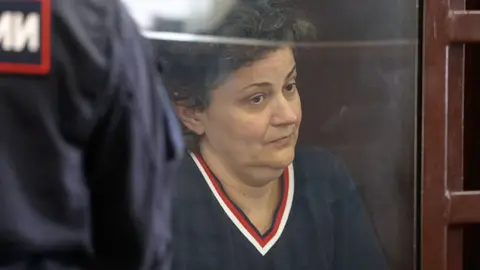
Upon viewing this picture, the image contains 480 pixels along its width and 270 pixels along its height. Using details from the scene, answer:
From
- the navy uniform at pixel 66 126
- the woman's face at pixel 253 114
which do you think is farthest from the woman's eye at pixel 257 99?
the navy uniform at pixel 66 126

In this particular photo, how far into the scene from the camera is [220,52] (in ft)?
2.82

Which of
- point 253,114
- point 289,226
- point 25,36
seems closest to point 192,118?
point 253,114

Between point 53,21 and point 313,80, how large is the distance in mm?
444

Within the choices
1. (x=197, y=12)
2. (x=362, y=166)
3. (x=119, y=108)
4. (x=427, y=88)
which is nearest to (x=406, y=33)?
(x=427, y=88)

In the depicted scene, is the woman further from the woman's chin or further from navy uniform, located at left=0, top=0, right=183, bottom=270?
navy uniform, located at left=0, top=0, right=183, bottom=270

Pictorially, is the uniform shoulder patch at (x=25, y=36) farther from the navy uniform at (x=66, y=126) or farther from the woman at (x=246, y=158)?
the woman at (x=246, y=158)

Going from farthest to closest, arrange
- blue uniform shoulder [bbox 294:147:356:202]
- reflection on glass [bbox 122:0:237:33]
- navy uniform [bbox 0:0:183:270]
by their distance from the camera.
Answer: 1. blue uniform shoulder [bbox 294:147:356:202]
2. reflection on glass [bbox 122:0:237:33]
3. navy uniform [bbox 0:0:183:270]

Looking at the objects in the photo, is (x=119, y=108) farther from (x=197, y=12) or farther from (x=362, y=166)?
(x=362, y=166)

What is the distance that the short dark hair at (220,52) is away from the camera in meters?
0.84

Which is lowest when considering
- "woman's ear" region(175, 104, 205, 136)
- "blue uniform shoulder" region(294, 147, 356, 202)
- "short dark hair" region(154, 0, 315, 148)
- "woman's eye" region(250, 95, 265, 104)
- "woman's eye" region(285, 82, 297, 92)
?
"blue uniform shoulder" region(294, 147, 356, 202)

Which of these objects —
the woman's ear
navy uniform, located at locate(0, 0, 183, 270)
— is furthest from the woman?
navy uniform, located at locate(0, 0, 183, 270)

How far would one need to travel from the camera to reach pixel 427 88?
0.97 m

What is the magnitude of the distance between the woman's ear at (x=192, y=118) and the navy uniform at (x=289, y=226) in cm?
3

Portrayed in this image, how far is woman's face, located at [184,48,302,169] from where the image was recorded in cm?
87
